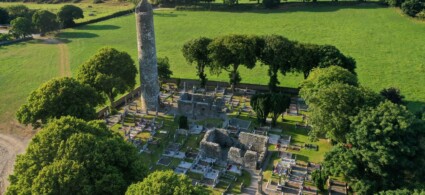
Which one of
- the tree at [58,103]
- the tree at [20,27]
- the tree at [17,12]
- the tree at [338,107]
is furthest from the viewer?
the tree at [17,12]

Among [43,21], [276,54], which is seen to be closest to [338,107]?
[276,54]

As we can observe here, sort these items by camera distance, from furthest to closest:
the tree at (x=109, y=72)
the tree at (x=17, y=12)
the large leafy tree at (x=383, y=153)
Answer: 1. the tree at (x=17, y=12)
2. the tree at (x=109, y=72)
3. the large leafy tree at (x=383, y=153)

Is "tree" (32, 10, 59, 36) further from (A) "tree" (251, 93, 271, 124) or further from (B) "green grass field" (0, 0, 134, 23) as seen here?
(A) "tree" (251, 93, 271, 124)

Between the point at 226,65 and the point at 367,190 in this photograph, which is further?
the point at 226,65

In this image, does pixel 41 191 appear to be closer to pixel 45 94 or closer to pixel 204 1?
pixel 45 94

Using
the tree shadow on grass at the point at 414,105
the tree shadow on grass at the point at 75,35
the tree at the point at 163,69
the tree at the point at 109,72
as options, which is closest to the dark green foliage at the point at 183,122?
the tree at the point at 109,72

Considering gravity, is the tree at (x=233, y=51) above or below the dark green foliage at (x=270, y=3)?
below

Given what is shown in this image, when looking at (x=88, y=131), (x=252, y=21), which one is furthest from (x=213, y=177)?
(x=252, y=21)

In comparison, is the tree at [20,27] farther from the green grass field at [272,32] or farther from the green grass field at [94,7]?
the green grass field at [94,7]
